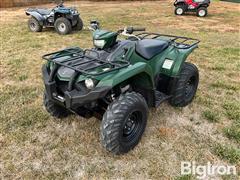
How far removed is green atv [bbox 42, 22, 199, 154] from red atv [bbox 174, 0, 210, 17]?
9.24 metres

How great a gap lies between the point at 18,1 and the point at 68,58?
13.4 metres

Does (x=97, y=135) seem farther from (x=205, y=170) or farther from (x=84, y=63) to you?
(x=205, y=170)

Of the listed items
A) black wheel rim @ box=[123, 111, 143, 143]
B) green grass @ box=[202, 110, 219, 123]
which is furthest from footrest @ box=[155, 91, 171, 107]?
green grass @ box=[202, 110, 219, 123]

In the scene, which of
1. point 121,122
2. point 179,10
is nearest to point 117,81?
point 121,122

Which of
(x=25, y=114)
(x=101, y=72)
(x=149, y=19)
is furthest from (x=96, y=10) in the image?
(x=101, y=72)

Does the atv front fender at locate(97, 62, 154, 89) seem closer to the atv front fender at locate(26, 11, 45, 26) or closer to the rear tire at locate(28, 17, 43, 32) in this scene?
the atv front fender at locate(26, 11, 45, 26)

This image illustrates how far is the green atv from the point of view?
2.59m

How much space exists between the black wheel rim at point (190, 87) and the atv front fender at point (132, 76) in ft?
3.68

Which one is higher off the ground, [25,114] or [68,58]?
[68,58]

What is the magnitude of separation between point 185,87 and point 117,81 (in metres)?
1.58

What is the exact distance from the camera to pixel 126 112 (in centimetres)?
263

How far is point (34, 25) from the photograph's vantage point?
333 inches

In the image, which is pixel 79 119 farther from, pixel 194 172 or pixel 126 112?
pixel 194 172

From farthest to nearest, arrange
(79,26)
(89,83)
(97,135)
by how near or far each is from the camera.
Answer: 1. (79,26)
2. (97,135)
3. (89,83)
